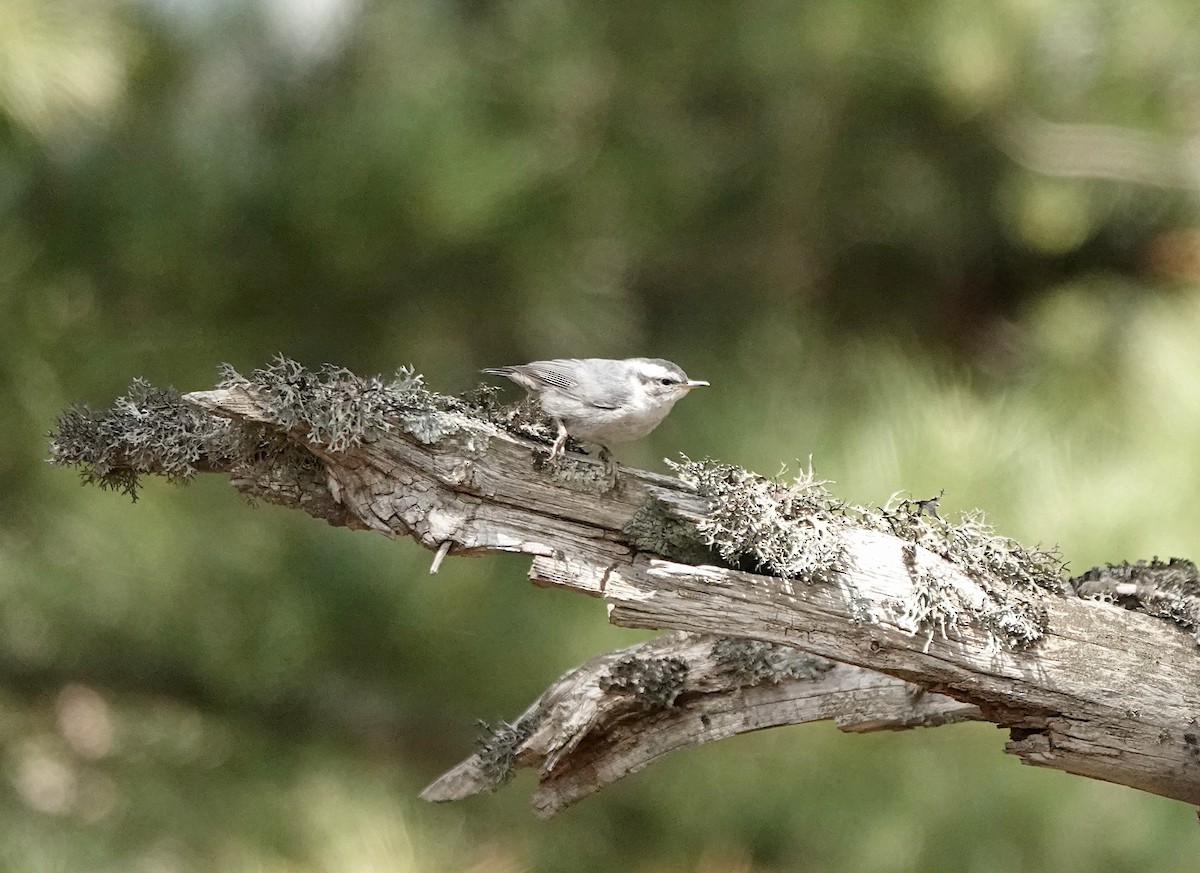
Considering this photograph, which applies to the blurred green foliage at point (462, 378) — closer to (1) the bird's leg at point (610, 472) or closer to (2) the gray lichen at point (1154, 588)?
(2) the gray lichen at point (1154, 588)

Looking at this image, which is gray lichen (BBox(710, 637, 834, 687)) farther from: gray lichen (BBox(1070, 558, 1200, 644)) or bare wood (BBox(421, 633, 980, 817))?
gray lichen (BBox(1070, 558, 1200, 644))

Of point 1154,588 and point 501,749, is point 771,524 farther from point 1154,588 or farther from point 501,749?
point 1154,588

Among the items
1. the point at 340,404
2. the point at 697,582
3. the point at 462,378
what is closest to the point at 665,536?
the point at 697,582

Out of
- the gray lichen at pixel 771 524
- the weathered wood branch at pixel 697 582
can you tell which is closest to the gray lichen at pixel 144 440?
the weathered wood branch at pixel 697 582

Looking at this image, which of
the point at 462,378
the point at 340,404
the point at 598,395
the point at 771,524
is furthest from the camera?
the point at 462,378

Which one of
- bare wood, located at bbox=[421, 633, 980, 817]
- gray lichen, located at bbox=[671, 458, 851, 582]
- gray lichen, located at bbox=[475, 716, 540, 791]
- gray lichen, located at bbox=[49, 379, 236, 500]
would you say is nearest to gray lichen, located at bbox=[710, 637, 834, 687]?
bare wood, located at bbox=[421, 633, 980, 817]

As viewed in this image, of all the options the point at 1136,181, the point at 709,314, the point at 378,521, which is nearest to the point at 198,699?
the point at 378,521
